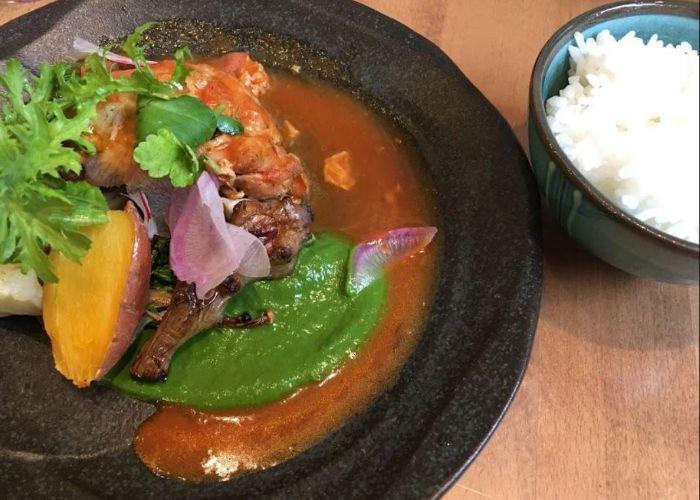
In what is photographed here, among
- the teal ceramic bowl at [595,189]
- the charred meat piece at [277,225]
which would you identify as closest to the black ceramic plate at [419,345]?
the teal ceramic bowl at [595,189]

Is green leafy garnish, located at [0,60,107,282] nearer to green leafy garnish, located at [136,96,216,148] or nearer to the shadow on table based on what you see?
green leafy garnish, located at [136,96,216,148]

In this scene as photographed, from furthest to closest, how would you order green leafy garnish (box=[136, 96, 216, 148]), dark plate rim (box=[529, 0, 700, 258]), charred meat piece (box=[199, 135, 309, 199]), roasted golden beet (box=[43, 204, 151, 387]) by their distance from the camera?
charred meat piece (box=[199, 135, 309, 199]) → green leafy garnish (box=[136, 96, 216, 148]) → roasted golden beet (box=[43, 204, 151, 387]) → dark plate rim (box=[529, 0, 700, 258])

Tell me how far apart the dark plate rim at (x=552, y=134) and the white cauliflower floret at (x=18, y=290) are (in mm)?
1437

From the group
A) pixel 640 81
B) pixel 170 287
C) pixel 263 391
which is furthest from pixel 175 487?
pixel 640 81

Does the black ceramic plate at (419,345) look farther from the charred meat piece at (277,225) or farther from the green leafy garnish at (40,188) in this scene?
the charred meat piece at (277,225)

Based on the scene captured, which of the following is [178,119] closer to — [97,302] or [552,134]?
[97,302]

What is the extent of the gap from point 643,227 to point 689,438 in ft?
1.88

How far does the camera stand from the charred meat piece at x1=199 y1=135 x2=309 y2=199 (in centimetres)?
182

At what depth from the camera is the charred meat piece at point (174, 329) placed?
1.63m

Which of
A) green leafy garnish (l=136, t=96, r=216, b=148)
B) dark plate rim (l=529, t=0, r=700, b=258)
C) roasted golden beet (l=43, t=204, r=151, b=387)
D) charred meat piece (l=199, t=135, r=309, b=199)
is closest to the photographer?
dark plate rim (l=529, t=0, r=700, b=258)

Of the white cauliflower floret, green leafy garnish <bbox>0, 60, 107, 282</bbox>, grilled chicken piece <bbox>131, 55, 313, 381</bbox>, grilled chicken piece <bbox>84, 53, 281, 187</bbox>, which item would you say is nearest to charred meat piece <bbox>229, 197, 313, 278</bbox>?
grilled chicken piece <bbox>131, 55, 313, 381</bbox>

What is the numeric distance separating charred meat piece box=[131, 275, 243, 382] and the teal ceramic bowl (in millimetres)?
944

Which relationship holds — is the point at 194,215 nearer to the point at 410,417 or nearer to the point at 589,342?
the point at 410,417

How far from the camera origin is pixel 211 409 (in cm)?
165
